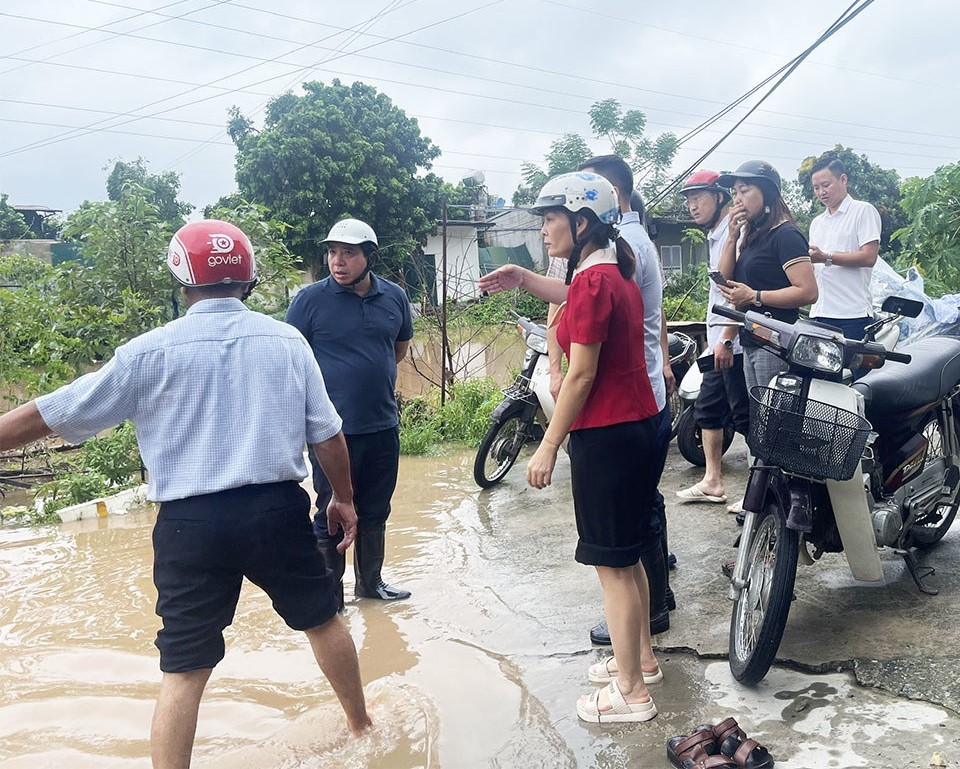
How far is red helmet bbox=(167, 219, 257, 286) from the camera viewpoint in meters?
2.80

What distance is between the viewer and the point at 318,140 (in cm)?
2416

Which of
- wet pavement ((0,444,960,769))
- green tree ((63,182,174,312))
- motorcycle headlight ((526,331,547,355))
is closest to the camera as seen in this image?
wet pavement ((0,444,960,769))

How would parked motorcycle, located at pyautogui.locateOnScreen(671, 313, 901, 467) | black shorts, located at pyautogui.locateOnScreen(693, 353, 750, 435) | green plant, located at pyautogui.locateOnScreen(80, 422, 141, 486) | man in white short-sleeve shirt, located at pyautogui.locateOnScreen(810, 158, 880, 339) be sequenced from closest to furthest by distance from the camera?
black shorts, located at pyautogui.locateOnScreen(693, 353, 750, 435) → man in white short-sleeve shirt, located at pyautogui.locateOnScreen(810, 158, 880, 339) → parked motorcycle, located at pyautogui.locateOnScreen(671, 313, 901, 467) → green plant, located at pyautogui.locateOnScreen(80, 422, 141, 486)

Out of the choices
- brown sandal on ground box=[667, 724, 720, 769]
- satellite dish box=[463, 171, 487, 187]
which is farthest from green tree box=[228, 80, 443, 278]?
brown sandal on ground box=[667, 724, 720, 769]

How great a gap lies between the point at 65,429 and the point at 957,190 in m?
7.59

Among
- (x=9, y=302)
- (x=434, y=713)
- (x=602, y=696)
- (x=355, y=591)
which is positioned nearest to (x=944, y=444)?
(x=602, y=696)

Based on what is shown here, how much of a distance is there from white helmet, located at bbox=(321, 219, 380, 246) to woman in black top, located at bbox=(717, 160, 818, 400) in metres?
1.80

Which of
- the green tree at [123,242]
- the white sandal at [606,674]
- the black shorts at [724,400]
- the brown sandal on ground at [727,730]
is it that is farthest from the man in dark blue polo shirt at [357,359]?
A: the green tree at [123,242]

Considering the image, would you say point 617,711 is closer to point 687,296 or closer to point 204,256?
point 204,256

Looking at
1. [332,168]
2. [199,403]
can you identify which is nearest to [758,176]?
[199,403]

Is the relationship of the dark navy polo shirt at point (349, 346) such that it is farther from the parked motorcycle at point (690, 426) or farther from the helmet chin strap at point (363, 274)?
the parked motorcycle at point (690, 426)

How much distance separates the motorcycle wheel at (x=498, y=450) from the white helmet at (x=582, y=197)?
383cm

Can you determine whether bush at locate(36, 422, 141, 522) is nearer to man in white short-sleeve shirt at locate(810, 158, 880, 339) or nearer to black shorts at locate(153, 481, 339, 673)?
black shorts at locate(153, 481, 339, 673)

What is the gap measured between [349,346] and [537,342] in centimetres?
256
